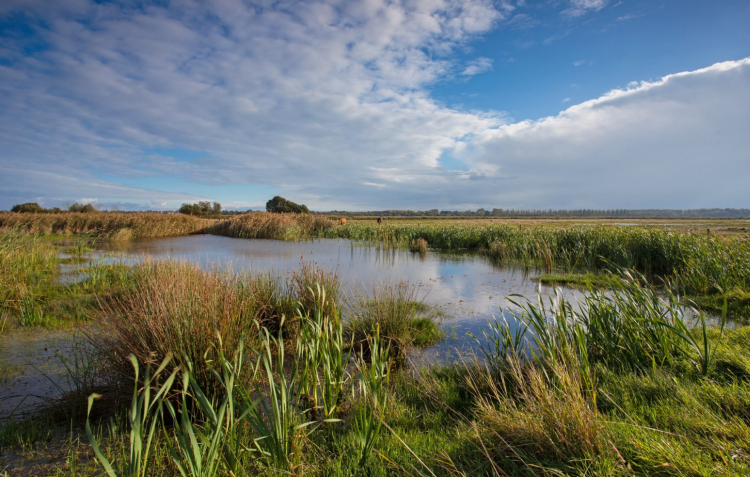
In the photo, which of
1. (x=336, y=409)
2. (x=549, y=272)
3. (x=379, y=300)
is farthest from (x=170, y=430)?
(x=549, y=272)

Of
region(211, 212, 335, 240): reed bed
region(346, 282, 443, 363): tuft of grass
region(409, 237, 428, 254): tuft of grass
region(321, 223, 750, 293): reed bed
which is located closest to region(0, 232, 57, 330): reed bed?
region(346, 282, 443, 363): tuft of grass

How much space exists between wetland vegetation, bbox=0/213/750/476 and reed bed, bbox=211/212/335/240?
1980cm

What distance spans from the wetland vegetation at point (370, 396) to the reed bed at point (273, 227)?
19799mm

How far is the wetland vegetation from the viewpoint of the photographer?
2029 millimetres

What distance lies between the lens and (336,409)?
10.4 feet

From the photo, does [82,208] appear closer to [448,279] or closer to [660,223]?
[448,279]

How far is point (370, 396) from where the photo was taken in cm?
312

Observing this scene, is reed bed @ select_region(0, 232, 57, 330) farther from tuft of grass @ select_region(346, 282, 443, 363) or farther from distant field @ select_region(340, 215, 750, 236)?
distant field @ select_region(340, 215, 750, 236)

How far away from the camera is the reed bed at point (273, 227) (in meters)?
26.1

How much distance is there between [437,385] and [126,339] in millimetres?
3093

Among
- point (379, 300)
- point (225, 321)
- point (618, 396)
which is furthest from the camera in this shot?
point (379, 300)

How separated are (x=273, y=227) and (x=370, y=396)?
2454 cm

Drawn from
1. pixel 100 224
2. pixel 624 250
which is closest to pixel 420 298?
pixel 624 250

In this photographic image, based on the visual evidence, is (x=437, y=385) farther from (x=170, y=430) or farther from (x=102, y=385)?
(x=102, y=385)
